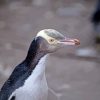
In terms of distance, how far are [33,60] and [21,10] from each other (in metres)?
→ 4.73

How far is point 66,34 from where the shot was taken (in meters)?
6.72

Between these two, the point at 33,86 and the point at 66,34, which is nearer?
the point at 33,86

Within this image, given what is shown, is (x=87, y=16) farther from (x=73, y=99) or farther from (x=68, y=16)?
(x=73, y=99)

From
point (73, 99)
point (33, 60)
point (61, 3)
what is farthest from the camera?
point (61, 3)

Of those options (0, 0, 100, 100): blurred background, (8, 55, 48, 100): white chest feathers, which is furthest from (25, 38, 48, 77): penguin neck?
(0, 0, 100, 100): blurred background

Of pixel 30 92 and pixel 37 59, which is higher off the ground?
pixel 37 59

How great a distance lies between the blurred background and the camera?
17.2ft

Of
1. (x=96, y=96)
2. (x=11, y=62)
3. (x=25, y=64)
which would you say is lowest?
(x=96, y=96)

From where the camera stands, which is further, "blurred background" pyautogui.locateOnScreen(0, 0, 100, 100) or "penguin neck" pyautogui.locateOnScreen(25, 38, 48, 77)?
"blurred background" pyautogui.locateOnScreen(0, 0, 100, 100)

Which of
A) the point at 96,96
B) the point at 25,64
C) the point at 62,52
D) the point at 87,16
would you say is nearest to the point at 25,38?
the point at 62,52

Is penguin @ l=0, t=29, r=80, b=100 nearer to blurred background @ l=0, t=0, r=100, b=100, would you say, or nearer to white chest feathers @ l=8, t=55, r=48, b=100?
white chest feathers @ l=8, t=55, r=48, b=100

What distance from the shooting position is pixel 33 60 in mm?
3102

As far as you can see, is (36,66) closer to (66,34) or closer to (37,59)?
(37,59)

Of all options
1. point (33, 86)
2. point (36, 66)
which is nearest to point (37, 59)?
point (36, 66)
